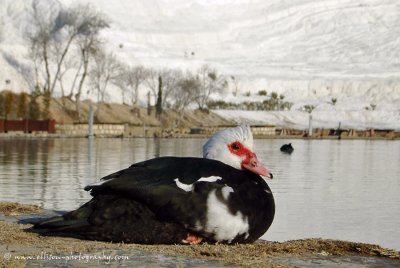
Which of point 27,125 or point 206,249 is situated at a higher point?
point 206,249

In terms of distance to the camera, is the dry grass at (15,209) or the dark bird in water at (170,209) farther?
the dry grass at (15,209)

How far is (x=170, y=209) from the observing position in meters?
10.1

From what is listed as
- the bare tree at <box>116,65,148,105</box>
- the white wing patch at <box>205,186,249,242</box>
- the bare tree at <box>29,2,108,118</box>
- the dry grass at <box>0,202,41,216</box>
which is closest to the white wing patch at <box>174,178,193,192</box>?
the white wing patch at <box>205,186,249,242</box>

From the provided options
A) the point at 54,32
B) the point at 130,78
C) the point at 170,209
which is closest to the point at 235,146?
the point at 170,209

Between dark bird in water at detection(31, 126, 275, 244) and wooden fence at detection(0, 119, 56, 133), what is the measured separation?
72961 millimetres

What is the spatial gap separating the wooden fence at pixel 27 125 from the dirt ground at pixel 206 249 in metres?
73.2

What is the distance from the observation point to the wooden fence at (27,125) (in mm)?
82256

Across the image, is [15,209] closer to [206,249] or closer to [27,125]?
[206,249]

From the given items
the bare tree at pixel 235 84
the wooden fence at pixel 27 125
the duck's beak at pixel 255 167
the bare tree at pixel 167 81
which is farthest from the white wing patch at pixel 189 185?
the bare tree at pixel 235 84

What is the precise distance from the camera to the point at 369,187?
2647 centimetres

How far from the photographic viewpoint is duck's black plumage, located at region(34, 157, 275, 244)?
1009cm

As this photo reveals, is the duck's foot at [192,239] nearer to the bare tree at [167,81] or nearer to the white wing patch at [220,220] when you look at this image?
the white wing patch at [220,220]

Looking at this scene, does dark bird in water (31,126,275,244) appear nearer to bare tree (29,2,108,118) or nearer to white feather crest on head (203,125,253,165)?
white feather crest on head (203,125,253,165)

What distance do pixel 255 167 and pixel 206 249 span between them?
1.63 m
